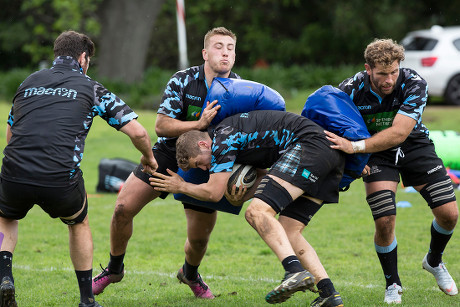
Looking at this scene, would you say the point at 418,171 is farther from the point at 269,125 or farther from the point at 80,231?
the point at 80,231

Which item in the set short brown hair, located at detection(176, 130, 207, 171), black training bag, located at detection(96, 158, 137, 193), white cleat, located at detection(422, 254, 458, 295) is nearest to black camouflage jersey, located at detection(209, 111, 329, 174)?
short brown hair, located at detection(176, 130, 207, 171)

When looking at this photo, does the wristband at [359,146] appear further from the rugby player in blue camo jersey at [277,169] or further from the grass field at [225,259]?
the grass field at [225,259]

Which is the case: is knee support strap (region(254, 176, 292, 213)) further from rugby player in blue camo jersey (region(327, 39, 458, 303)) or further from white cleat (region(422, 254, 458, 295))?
white cleat (region(422, 254, 458, 295))

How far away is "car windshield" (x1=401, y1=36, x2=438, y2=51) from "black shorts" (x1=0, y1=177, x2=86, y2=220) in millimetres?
14690

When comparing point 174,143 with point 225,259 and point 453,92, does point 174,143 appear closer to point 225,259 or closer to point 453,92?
point 225,259

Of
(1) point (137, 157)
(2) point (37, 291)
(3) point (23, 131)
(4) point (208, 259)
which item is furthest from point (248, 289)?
(1) point (137, 157)

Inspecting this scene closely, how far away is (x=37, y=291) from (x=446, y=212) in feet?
12.2

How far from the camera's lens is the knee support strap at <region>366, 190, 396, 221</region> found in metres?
5.89

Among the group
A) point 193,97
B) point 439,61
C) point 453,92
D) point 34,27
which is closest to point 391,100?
point 193,97

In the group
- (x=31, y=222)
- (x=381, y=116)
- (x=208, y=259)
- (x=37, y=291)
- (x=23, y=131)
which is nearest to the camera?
(x=23, y=131)

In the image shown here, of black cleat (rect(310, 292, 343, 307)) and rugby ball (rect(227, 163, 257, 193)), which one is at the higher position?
rugby ball (rect(227, 163, 257, 193))

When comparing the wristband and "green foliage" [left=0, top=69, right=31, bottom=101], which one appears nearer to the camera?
the wristband

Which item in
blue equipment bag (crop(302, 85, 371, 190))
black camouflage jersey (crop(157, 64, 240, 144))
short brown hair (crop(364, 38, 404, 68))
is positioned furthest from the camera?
black camouflage jersey (crop(157, 64, 240, 144))

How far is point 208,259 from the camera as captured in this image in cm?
790
